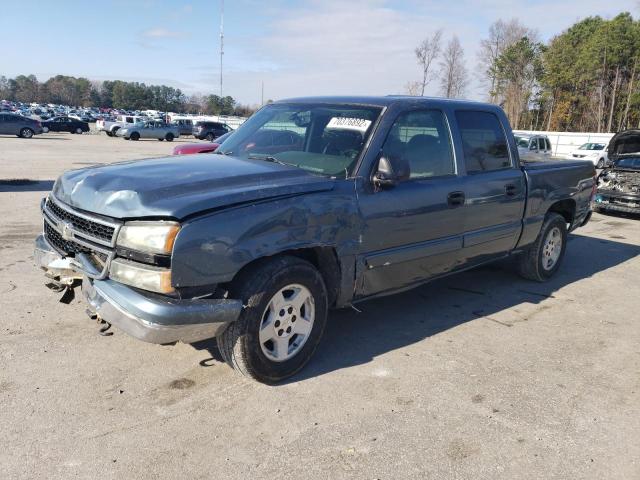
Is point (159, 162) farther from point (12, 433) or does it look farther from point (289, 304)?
point (12, 433)

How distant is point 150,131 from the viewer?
3984 cm

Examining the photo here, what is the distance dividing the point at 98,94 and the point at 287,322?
167 m

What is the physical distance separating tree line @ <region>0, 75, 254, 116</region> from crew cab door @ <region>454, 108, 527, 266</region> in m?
138

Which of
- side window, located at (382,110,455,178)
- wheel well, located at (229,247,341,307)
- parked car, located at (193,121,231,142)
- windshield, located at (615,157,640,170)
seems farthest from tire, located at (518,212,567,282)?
parked car, located at (193,121,231,142)

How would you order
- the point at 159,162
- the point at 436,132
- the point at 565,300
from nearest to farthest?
1. the point at 159,162
2. the point at 436,132
3. the point at 565,300

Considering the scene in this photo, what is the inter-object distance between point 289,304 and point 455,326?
193cm

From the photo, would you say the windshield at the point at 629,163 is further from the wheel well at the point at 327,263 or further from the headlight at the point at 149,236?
the headlight at the point at 149,236

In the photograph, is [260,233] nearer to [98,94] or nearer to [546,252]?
[546,252]

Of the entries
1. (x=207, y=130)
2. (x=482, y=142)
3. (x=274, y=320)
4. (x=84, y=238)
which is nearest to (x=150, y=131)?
(x=207, y=130)

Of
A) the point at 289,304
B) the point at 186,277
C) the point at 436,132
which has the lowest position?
the point at 289,304

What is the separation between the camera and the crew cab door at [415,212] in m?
3.91

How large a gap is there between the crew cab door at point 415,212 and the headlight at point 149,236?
4.60 ft

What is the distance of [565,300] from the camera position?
573cm

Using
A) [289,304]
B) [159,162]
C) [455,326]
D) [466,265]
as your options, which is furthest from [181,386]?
→ [466,265]
